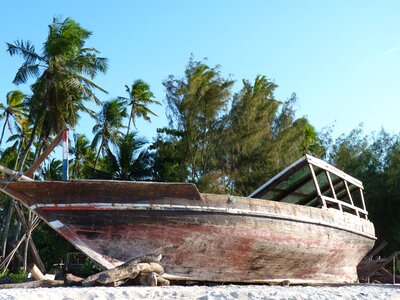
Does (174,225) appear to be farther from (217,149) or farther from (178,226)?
(217,149)

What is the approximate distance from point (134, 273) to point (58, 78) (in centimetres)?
1659

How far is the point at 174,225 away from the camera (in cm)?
984

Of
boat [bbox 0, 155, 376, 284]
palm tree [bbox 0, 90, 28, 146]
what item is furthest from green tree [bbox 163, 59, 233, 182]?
boat [bbox 0, 155, 376, 284]

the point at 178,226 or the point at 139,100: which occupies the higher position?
the point at 139,100

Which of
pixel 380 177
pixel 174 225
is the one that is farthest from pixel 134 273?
pixel 380 177

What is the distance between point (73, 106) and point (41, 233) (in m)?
11.8

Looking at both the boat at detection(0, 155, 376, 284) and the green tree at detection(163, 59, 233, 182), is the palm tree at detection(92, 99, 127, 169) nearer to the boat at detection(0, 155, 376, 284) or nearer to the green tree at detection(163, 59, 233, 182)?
the green tree at detection(163, 59, 233, 182)

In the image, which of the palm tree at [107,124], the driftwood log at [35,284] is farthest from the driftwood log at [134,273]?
the palm tree at [107,124]

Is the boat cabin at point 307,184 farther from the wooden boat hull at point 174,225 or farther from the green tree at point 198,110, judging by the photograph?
the green tree at point 198,110

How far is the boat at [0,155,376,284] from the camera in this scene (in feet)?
31.6

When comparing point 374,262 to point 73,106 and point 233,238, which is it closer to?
→ point 233,238

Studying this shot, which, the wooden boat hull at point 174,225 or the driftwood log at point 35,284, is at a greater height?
the wooden boat hull at point 174,225

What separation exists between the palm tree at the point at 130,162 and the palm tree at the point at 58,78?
5.49 m

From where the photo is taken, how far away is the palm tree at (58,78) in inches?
944
